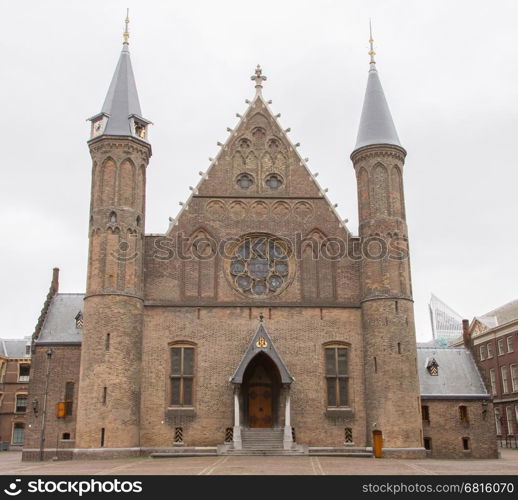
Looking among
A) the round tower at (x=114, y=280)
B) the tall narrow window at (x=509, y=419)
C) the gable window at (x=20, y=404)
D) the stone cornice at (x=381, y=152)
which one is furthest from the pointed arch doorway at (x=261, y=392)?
the gable window at (x=20, y=404)

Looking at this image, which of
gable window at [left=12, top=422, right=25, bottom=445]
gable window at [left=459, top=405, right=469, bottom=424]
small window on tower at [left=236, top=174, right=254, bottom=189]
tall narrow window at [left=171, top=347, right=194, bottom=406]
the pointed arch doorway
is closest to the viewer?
tall narrow window at [left=171, top=347, right=194, bottom=406]

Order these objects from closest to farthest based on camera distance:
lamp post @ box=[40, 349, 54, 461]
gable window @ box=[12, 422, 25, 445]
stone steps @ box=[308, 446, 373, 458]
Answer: stone steps @ box=[308, 446, 373, 458]
lamp post @ box=[40, 349, 54, 461]
gable window @ box=[12, 422, 25, 445]

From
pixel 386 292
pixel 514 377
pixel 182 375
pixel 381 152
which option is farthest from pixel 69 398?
pixel 514 377

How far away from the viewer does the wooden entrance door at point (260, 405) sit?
34.6 m

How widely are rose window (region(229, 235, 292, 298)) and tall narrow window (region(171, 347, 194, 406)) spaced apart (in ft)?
15.0

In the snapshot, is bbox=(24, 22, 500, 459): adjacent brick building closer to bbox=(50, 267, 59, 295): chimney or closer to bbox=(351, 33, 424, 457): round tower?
bbox=(351, 33, 424, 457): round tower

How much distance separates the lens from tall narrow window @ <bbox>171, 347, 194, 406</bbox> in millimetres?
34281

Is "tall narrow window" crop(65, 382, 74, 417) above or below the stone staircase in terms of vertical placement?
above

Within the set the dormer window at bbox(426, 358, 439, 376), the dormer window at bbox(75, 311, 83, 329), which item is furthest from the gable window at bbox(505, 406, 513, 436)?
the dormer window at bbox(75, 311, 83, 329)

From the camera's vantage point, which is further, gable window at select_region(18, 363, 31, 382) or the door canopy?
gable window at select_region(18, 363, 31, 382)

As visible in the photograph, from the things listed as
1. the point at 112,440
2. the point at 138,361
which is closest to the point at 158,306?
the point at 138,361

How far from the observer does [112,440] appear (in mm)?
31922

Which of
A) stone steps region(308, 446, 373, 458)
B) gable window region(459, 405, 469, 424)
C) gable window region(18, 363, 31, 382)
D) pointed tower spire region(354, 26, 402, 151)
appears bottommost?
stone steps region(308, 446, 373, 458)

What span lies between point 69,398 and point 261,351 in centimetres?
1129
